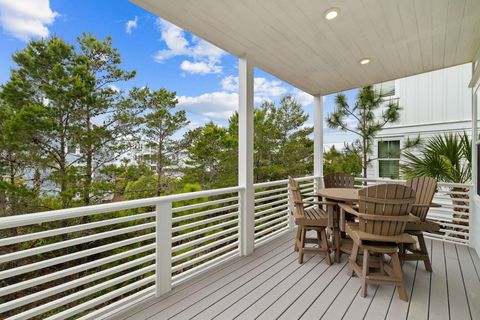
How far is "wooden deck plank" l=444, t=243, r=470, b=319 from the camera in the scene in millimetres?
1899

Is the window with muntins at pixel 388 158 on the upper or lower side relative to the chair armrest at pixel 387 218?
upper

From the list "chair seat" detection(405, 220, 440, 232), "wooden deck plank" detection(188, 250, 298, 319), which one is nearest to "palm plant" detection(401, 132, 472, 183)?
"chair seat" detection(405, 220, 440, 232)

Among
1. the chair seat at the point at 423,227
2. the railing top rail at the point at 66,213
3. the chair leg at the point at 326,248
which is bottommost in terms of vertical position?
the chair leg at the point at 326,248

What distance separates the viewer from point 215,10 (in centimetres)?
219

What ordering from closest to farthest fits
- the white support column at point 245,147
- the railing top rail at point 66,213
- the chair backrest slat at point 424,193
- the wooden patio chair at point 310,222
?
the railing top rail at point 66,213 → the chair backrest slat at point 424,193 → the wooden patio chair at point 310,222 → the white support column at point 245,147

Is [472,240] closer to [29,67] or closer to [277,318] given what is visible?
[277,318]

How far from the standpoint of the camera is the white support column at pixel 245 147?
305cm

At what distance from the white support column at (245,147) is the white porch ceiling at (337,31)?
271mm

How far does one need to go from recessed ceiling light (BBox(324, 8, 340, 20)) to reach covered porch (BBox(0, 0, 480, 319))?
0.04 meters

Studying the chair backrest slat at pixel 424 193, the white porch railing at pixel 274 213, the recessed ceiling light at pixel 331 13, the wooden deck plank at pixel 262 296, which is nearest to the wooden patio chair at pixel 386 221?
the wooden deck plank at pixel 262 296

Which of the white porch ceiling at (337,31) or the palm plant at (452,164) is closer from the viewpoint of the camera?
the white porch ceiling at (337,31)

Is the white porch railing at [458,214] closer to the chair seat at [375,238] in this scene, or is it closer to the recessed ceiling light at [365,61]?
the chair seat at [375,238]

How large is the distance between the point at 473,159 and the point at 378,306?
8.62 ft

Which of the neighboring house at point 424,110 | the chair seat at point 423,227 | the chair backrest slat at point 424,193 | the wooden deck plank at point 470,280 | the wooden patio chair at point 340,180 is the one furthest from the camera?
the neighboring house at point 424,110
